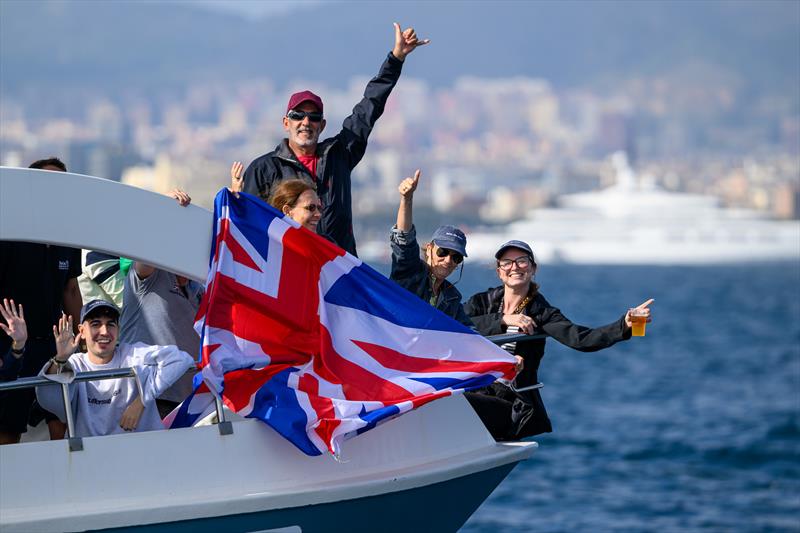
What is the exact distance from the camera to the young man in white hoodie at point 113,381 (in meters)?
6.63

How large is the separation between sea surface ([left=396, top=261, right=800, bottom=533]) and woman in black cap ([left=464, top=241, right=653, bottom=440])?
61 cm

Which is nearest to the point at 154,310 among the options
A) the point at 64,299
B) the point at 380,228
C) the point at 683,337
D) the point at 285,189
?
the point at 64,299

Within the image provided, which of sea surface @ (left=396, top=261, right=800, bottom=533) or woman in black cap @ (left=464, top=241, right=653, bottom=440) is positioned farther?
sea surface @ (left=396, top=261, right=800, bottom=533)

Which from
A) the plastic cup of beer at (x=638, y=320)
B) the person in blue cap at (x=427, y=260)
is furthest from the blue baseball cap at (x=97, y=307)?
the plastic cup of beer at (x=638, y=320)

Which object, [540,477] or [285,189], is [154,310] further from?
[540,477]

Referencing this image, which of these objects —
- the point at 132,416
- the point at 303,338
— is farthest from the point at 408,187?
the point at 132,416

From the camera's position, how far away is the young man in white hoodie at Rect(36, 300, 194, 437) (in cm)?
663

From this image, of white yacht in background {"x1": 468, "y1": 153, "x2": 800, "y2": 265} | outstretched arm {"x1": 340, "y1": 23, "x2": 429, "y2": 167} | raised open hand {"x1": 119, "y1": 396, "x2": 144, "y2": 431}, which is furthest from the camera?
white yacht in background {"x1": 468, "y1": 153, "x2": 800, "y2": 265}

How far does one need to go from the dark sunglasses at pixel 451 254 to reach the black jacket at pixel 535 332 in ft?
1.51

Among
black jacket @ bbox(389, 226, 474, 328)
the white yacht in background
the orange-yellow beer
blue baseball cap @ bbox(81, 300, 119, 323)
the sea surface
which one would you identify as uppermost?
the white yacht in background

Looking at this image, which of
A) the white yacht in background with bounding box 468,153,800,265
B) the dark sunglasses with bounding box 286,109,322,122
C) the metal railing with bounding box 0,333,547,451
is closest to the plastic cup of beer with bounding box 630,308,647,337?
the dark sunglasses with bounding box 286,109,322,122

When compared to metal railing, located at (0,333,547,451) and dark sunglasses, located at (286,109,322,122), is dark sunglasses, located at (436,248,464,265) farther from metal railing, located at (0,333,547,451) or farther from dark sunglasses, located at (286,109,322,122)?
metal railing, located at (0,333,547,451)

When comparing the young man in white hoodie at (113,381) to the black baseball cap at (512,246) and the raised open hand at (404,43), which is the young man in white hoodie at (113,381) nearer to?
the black baseball cap at (512,246)

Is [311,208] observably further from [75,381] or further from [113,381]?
[75,381]
